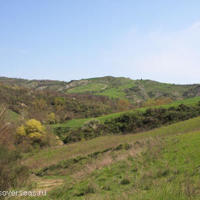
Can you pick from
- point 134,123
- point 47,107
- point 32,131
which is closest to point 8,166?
point 32,131

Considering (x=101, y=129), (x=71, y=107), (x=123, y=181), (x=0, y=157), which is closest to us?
(x=0, y=157)

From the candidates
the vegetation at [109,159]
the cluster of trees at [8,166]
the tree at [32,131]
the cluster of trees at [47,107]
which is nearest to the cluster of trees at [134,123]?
the vegetation at [109,159]

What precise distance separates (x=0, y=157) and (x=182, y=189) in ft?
26.1

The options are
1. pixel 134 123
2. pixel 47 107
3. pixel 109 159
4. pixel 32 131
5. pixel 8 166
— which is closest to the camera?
pixel 8 166

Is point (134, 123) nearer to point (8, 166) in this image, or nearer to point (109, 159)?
point (109, 159)

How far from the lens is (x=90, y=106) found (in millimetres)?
126375

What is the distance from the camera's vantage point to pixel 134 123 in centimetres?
5791

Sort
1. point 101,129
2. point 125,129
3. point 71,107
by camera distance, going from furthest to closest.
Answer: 1. point 71,107
2. point 101,129
3. point 125,129

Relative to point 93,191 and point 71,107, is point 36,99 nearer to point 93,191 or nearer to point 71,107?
point 71,107

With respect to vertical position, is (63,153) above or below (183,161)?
below

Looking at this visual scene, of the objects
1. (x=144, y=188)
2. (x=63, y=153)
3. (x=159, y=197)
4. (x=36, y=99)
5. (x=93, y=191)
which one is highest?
(x=36, y=99)

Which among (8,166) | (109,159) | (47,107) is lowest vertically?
(109,159)

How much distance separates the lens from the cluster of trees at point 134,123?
54.3 meters

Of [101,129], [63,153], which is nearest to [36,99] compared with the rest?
[101,129]
